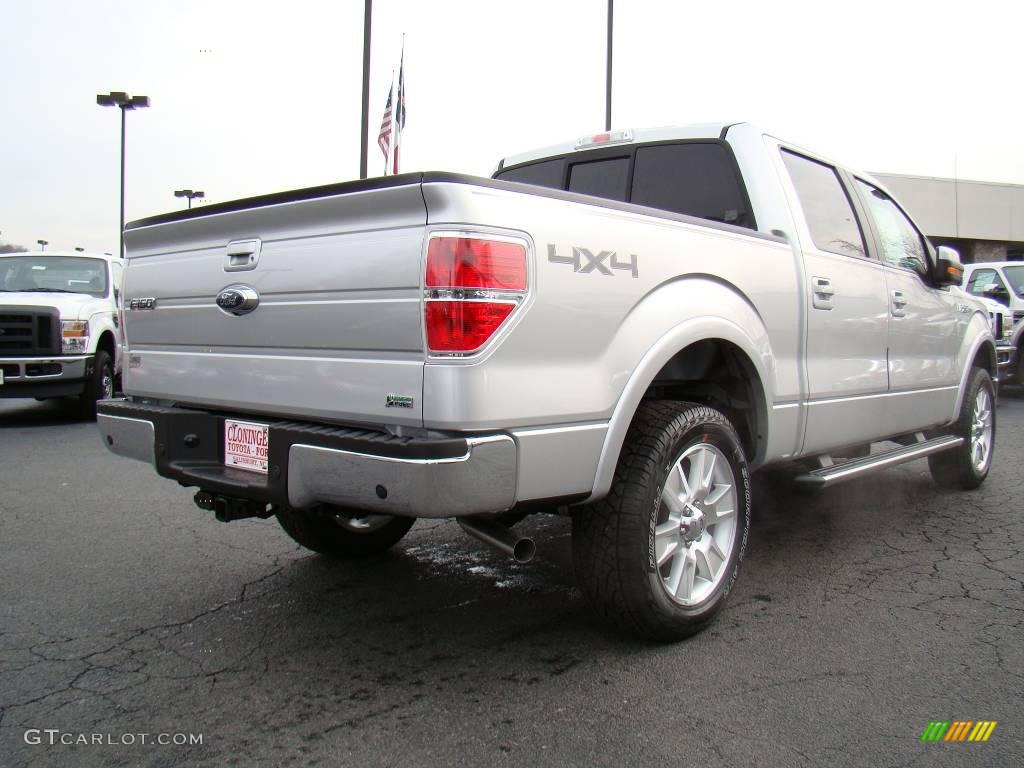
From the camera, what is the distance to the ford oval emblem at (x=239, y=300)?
3.08 metres

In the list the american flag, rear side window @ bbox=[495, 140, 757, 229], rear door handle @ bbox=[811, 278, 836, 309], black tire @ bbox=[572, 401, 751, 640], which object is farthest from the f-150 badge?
the american flag

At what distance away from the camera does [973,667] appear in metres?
3.05

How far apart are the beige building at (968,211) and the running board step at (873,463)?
89.8 ft

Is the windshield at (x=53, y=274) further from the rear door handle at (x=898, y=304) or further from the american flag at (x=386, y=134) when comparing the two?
the rear door handle at (x=898, y=304)

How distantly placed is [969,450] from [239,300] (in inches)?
195

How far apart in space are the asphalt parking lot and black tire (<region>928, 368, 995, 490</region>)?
0.89 meters

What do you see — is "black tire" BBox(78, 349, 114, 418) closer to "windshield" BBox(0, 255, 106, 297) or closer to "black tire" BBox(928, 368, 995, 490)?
"windshield" BBox(0, 255, 106, 297)

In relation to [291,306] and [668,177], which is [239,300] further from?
[668,177]

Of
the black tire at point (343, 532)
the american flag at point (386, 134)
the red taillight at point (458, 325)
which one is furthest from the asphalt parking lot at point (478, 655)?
the american flag at point (386, 134)

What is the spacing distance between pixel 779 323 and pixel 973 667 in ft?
5.02

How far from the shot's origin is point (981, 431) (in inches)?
240

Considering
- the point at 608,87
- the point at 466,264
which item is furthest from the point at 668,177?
the point at 608,87

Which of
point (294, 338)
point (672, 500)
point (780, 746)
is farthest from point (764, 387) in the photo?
point (294, 338)

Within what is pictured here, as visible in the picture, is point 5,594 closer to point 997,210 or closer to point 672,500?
point 672,500
